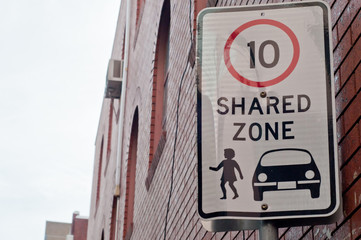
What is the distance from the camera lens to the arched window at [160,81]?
9.03 meters

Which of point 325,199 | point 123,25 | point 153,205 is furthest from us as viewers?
point 123,25

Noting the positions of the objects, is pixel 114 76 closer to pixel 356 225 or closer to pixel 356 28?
pixel 356 28

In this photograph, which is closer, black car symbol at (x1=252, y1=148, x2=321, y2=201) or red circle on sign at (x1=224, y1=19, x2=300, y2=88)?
black car symbol at (x1=252, y1=148, x2=321, y2=201)

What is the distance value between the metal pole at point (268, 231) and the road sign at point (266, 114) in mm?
73

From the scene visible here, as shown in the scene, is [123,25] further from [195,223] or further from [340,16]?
[340,16]

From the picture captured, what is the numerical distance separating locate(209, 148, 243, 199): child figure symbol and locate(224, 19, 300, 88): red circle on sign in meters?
0.33

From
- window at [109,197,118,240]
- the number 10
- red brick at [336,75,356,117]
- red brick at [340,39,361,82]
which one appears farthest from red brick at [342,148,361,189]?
window at [109,197,118,240]

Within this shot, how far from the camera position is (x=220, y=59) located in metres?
3.51

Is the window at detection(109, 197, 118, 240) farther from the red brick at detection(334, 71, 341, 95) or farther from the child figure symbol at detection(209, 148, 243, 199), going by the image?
the child figure symbol at detection(209, 148, 243, 199)

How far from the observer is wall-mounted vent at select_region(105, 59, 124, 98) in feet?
46.5

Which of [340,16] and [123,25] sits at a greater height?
[123,25]

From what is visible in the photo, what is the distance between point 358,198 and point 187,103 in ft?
12.4

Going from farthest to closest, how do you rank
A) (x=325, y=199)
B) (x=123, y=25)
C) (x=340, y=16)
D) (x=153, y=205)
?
(x=123, y=25), (x=153, y=205), (x=340, y=16), (x=325, y=199)

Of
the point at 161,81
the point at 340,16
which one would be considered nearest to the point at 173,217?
the point at 161,81
